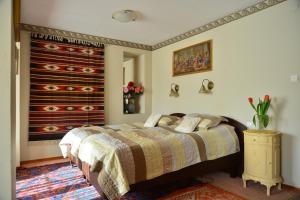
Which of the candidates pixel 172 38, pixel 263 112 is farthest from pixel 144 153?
pixel 172 38

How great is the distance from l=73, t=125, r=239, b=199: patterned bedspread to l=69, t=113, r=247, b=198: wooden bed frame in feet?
0.23

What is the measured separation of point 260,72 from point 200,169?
5.39ft

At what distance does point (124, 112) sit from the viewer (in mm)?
4840

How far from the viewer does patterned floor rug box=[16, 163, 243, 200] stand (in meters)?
2.34

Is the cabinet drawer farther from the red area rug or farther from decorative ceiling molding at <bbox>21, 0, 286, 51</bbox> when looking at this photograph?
decorative ceiling molding at <bbox>21, 0, 286, 51</bbox>

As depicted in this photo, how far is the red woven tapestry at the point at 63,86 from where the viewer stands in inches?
→ 142

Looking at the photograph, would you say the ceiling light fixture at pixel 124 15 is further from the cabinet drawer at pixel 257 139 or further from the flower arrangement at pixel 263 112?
the cabinet drawer at pixel 257 139

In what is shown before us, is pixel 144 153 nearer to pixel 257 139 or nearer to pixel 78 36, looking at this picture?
pixel 257 139

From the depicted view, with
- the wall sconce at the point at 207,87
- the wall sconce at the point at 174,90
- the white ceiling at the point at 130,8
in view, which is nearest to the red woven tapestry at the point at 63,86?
the white ceiling at the point at 130,8

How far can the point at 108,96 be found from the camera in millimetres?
4434

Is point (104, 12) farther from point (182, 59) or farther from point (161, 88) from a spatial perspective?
point (161, 88)

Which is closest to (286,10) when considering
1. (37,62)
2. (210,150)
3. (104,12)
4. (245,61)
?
(245,61)

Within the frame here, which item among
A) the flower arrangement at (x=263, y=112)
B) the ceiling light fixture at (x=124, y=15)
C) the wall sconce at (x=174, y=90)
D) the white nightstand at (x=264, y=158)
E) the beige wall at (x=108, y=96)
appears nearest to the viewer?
the white nightstand at (x=264, y=158)

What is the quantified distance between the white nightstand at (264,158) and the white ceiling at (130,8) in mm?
1858
